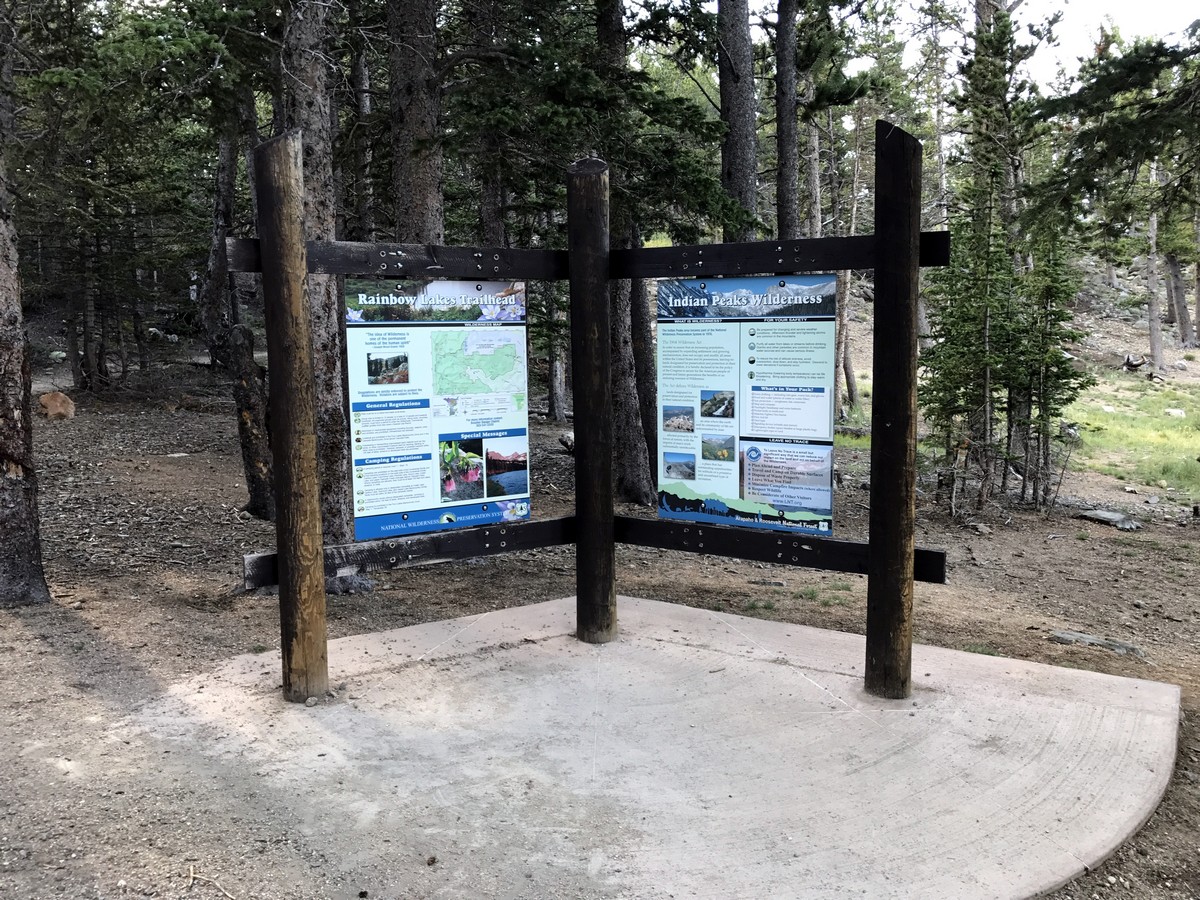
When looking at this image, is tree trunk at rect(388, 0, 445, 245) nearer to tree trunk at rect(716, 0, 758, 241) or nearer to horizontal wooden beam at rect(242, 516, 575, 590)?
tree trunk at rect(716, 0, 758, 241)

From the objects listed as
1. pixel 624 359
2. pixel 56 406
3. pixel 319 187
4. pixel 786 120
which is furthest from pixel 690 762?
pixel 56 406

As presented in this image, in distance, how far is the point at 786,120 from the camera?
1501cm

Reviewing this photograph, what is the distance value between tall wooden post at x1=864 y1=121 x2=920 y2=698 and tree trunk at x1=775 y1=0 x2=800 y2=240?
10.3 meters

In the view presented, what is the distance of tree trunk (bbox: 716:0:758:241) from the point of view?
12.5 m

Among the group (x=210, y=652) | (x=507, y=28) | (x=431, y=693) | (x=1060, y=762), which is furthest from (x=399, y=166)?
(x=1060, y=762)

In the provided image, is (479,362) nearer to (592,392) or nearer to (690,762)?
(592,392)

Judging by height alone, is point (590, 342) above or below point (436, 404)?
above

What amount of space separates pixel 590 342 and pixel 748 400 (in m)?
0.98

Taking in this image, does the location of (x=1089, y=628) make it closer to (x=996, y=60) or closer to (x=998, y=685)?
(x=998, y=685)

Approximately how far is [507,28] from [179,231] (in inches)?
580

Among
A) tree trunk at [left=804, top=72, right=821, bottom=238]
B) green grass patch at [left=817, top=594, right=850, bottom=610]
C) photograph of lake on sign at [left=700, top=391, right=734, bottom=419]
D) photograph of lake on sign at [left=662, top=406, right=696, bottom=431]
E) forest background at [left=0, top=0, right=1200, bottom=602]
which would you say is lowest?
green grass patch at [left=817, top=594, right=850, bottom=610]

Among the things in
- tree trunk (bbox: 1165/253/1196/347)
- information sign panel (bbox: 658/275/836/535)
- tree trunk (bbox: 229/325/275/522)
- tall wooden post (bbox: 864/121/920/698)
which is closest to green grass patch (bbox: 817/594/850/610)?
information sign panel (bbox: 658/275/836/535)

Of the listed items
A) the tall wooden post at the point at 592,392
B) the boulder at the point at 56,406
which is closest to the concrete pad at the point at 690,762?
the tall wooden post at the point at 592,392

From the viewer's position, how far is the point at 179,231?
22844 millimetres
